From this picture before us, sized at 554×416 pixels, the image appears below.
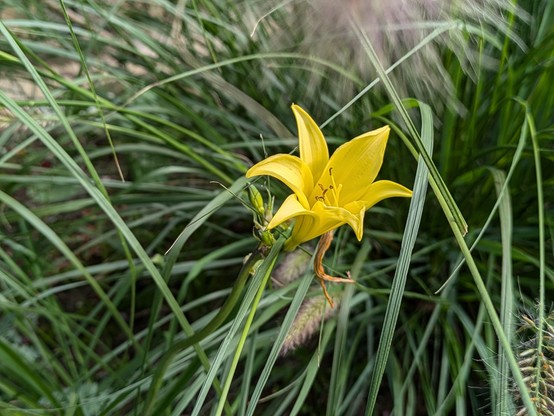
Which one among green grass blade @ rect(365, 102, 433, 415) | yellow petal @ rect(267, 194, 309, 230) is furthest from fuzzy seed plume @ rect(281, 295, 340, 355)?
yellow petal @ rect(267, 194, 309, 230)

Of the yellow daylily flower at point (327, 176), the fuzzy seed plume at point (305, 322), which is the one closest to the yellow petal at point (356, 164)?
the yellow daylily flower at point (327, 176)

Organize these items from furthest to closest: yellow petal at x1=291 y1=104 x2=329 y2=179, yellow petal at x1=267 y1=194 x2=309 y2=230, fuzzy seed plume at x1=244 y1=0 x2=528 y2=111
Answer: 1. fuzzy seed plume at x1=244 y1=0 x2=528 y2=111
2. yellow petal at x1=291 y1=104 x2=329 y2=179
3. yellow petal at x1=267 y1=194 x2=309 y2=230

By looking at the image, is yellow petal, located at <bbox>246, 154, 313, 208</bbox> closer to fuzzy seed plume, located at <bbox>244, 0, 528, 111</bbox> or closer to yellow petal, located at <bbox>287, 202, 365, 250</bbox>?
yellow petal, located at <bbox>287, 202, 365, 250</bbox>

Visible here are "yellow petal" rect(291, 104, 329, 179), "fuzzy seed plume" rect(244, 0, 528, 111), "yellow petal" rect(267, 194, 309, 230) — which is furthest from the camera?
"fuzzy seed plume" rect(244, 0, 528, 111)

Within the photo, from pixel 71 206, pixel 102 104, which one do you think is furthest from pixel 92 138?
pixel 102 104

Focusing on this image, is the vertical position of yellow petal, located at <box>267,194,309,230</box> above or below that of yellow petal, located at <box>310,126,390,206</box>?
above

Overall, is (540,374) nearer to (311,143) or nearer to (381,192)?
(381,192)

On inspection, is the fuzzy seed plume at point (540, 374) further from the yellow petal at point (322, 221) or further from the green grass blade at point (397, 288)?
the yellow petal at point (322, 221)

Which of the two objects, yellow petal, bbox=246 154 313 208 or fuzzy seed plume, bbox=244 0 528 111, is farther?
Answer: fuzzy seed plume, bbox=244 0 528 111
